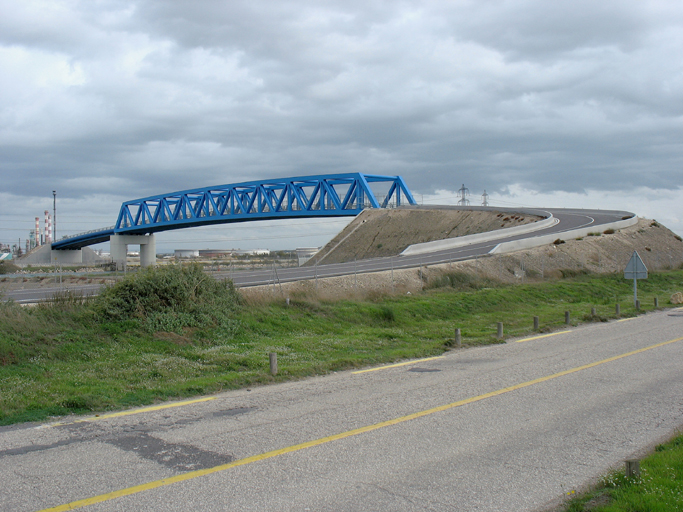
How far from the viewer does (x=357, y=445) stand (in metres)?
6.50

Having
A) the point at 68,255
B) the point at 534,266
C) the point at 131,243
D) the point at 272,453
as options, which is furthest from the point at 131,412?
the point at 68,255

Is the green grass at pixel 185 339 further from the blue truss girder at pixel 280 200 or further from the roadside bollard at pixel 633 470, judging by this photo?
the blue truss girder at pixel 280 200

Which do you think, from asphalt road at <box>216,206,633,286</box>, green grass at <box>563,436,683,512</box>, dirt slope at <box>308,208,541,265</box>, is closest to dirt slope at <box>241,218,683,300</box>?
asphalt road at <box>216,206,633,286</box>

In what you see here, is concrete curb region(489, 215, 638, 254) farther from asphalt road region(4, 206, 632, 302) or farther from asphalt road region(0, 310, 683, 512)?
asphalt road region(0, 310, 683, 512)

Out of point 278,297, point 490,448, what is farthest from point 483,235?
point 490,448

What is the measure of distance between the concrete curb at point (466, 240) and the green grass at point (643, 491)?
43107 millimetres

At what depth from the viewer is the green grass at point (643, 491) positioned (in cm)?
457

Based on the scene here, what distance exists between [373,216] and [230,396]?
72473 millimetres

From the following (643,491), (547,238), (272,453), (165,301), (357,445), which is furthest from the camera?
(547,238)

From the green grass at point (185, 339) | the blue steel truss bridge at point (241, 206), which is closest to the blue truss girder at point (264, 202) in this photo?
the blue steel truss bridge at point (241, 206)

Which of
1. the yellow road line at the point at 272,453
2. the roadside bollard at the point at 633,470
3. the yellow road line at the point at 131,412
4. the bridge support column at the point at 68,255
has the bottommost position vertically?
the yellow road line at the point at 131,412

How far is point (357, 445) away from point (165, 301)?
980 cm

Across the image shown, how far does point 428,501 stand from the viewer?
4.95 metres

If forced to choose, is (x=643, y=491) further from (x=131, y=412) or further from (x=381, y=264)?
(x=381, y=264)
